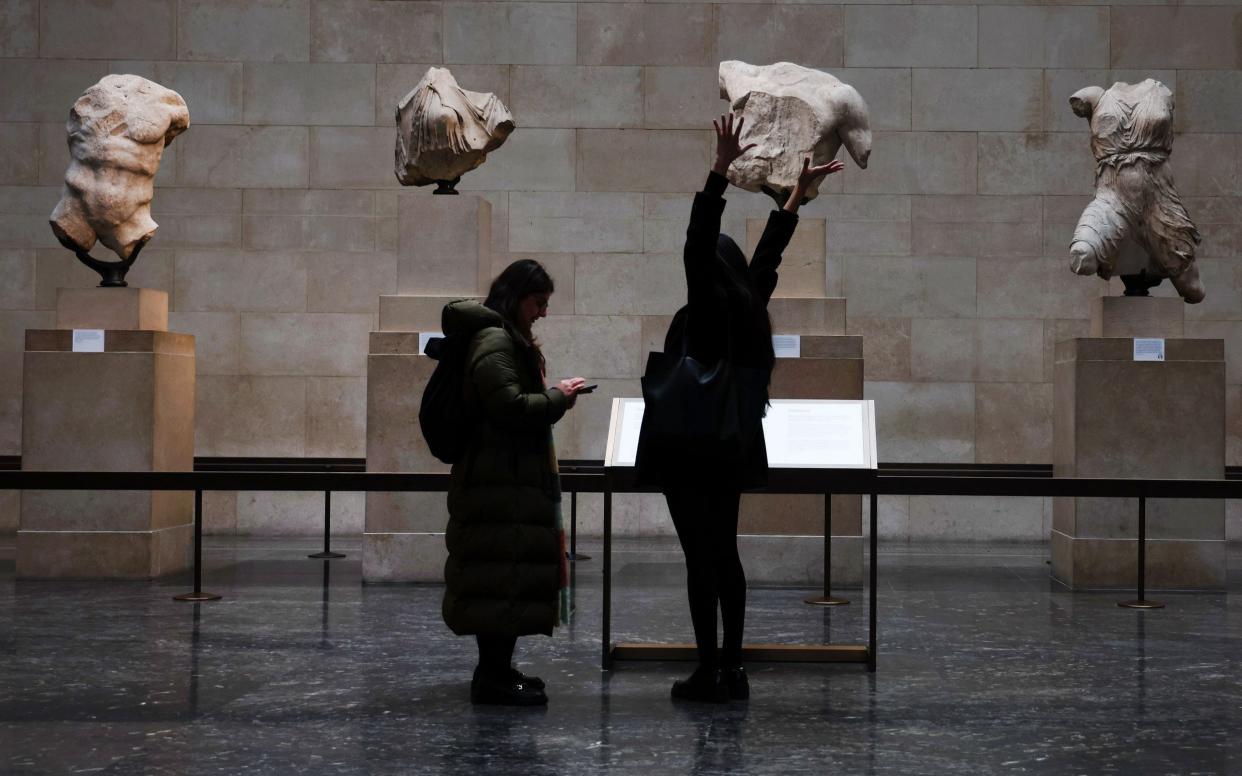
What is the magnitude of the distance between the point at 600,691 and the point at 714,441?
1208 millimetres

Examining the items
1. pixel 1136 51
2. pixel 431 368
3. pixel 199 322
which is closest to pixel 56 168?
pixel 199 322

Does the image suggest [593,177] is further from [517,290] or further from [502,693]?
[502,693]

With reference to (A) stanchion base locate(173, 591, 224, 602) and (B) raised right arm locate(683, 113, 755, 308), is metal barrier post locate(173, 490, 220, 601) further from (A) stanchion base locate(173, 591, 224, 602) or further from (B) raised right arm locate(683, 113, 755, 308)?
(B) raised right arm locate(683, 113, 755, 308)

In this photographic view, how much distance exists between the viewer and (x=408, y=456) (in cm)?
890

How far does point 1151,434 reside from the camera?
29.3 feet

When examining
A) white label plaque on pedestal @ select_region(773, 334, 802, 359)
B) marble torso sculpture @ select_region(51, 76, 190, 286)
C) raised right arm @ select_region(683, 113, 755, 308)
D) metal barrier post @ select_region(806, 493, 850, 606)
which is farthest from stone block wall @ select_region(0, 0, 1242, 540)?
raised right arm @ select_region(683, 113, 755, 308)

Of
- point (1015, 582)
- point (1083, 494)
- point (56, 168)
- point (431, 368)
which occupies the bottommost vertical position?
point (1015, 582)

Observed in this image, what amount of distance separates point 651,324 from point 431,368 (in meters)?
3.21

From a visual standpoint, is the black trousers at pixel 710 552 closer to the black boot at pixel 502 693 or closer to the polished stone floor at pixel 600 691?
the polished stone floor at pixel 600 691

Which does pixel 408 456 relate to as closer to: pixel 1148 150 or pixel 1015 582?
pixel 1015 582

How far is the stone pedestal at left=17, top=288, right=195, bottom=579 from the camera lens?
29.7 feet

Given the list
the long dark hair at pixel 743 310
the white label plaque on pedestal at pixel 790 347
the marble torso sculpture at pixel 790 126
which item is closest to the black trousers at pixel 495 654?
the long dark hair at pixel 743 310

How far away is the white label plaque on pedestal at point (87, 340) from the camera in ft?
29.8

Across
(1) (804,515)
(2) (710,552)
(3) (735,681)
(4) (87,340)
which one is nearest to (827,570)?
(1) (804,515)
